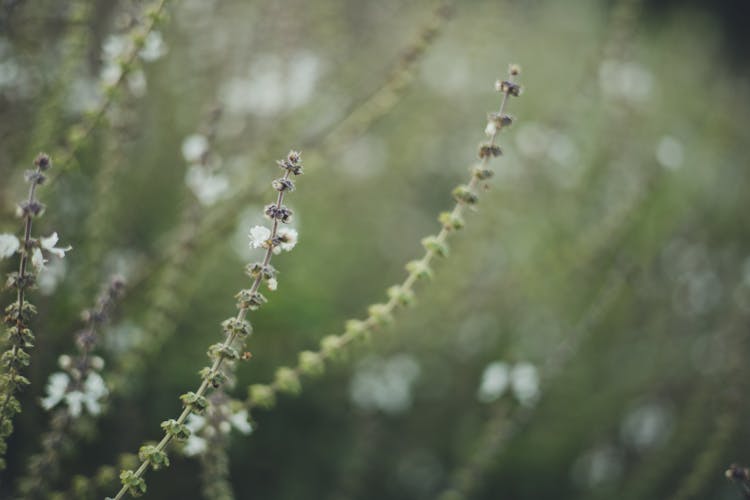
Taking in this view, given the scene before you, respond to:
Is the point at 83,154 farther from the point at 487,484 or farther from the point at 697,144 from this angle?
the point at 697,144

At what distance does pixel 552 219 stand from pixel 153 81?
2.08 metres

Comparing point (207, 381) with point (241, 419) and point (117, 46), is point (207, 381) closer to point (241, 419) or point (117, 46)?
point (241, 419)

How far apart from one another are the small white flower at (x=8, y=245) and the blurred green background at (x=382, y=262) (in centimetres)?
43

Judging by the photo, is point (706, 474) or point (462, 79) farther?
point (462, 79)

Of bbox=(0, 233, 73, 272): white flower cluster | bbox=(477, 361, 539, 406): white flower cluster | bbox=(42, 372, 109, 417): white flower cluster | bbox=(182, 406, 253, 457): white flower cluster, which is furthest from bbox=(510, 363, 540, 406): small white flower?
bbox=(0, 233, 73, 272): white flower cluster

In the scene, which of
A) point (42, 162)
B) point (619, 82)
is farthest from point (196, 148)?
point (619, 82)

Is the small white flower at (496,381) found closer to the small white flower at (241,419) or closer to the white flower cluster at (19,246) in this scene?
the small white flower at (241,419)

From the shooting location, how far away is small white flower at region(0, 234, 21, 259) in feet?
4.00

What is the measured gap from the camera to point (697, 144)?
14.2 ft

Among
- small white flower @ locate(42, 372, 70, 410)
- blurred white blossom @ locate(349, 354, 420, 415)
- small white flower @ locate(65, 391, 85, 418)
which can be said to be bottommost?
small white flower @ locate(65, 391, 85, 418)

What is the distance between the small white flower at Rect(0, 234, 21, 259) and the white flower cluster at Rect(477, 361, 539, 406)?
151 centimetres

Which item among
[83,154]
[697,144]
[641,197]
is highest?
[83,154]

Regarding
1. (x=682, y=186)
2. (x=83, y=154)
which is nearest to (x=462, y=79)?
(x=682, y=186)

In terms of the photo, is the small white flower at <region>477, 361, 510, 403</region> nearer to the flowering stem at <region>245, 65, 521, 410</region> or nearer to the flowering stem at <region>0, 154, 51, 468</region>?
the flowering stem at <region>245, 65, 521, 410</region>
